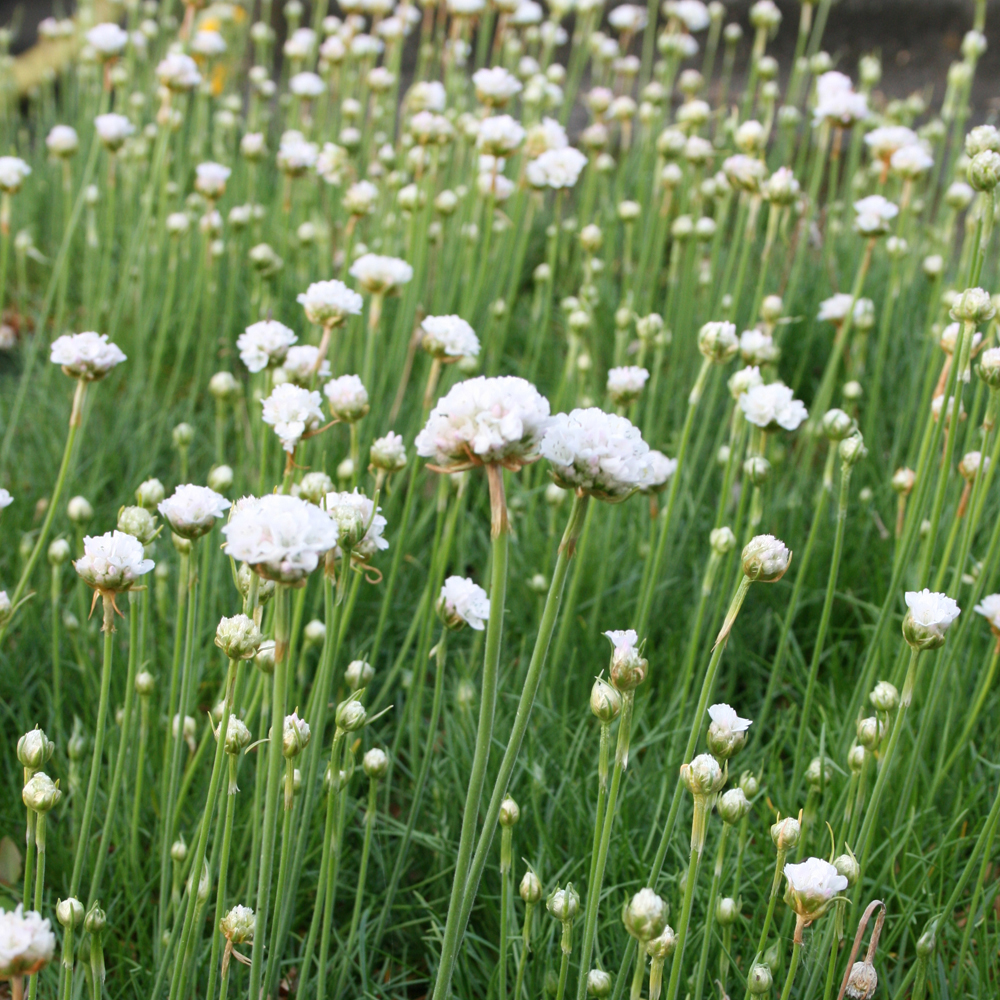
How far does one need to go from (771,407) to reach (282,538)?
1.06m

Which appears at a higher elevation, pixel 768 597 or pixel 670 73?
pixel 670 73

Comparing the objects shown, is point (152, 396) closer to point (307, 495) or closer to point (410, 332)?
point (410, 332)

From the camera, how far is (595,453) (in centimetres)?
97

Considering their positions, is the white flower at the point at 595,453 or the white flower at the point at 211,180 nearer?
the white flower at the point at 595,453

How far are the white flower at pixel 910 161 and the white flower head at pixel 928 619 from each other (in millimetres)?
1745

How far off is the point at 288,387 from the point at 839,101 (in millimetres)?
1856

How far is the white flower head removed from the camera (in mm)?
1259

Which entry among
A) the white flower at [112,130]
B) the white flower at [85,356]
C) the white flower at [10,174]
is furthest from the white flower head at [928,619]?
the white flower at [112,130]

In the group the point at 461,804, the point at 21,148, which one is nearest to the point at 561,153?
the point at 461,804

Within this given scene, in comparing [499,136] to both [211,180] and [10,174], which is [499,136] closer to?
[211,180]

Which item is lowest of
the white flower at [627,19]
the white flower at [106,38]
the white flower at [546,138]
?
the white flower at [546,138]

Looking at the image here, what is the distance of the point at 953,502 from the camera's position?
237cm

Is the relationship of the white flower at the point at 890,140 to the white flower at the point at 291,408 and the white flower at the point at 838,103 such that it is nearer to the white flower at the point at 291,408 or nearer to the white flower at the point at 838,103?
the white flower at the point at 838,103

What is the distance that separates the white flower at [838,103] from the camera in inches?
107
